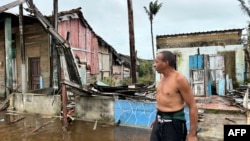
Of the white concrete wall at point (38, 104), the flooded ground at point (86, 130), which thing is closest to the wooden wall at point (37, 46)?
the white concrete wall at point (38, 104)

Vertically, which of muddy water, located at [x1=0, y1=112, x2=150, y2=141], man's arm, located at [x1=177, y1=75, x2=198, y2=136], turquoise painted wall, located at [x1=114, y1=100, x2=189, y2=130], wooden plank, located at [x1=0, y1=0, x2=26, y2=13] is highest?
wooden plank, located at [x1=0, y1=0, x2=26, y2=13]

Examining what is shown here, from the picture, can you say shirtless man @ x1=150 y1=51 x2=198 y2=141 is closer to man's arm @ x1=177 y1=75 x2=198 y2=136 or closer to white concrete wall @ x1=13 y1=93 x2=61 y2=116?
man's arm @ x1=177 y1=75 x2=198 y2=136

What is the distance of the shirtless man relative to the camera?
3183mm

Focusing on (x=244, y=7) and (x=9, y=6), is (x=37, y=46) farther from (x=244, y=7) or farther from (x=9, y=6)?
(x=244, y=7)

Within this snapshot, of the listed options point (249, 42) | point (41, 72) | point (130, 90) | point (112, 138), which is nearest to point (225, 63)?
point (249, 42)

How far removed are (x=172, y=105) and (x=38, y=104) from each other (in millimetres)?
8716

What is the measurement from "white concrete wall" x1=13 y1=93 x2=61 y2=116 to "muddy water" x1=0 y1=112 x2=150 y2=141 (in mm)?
524

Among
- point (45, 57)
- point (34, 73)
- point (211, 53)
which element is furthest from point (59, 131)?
point (211, 53)

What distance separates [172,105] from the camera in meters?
3.31

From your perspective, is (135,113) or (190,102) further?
(135,113)

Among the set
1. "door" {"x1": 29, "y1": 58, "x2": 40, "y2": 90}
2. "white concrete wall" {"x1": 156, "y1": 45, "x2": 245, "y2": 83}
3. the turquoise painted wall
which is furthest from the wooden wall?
"white concrete wall" {"x1": 156, "y1": 45, "x2": 245, "y2": 83}

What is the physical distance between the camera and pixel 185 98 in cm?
320

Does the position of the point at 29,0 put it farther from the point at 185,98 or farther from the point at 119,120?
the point at 185,98

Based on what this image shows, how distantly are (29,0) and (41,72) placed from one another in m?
5.45
